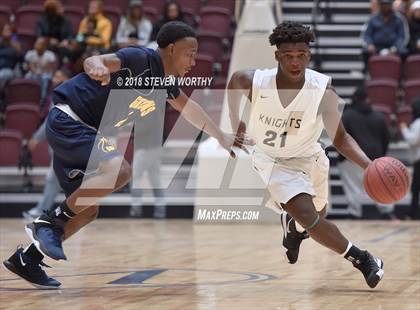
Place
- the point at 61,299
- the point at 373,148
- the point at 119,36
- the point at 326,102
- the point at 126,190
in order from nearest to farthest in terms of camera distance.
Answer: the point at 61,299 → the point at 326,102 → the point at 373,148 → the point at 126,190 → the point at 119,36

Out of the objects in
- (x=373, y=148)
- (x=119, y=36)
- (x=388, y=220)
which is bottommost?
(x=388, y=220)

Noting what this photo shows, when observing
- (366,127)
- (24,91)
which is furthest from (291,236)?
(24,91)

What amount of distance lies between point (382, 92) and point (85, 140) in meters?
Answer: 9.34

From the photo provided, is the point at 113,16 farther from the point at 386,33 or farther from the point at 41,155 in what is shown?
the point at 386,33

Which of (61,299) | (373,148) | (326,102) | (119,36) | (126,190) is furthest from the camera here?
(119,36)

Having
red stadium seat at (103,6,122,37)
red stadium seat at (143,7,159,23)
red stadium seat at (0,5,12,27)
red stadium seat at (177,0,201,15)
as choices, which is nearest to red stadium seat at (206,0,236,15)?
red stadium seat at (177,0,201,15)

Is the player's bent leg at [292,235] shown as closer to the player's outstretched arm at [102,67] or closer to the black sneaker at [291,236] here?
the black sneaker at [291,236]

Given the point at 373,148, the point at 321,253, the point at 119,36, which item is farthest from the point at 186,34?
the point at 119,36

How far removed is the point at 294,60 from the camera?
6570 mm

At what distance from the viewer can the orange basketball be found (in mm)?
6520

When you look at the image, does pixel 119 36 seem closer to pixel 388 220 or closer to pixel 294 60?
pixel 388 220

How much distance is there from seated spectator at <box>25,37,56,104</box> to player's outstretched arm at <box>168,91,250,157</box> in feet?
28.2

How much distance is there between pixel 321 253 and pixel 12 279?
10.9ft

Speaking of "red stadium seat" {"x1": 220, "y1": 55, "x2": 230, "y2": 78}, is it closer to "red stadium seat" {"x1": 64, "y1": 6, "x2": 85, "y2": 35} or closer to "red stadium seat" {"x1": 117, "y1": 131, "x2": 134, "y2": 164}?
"red stadium seat" {"x1": 117, "y1": 131, "x2": 134, "y2": 164}
